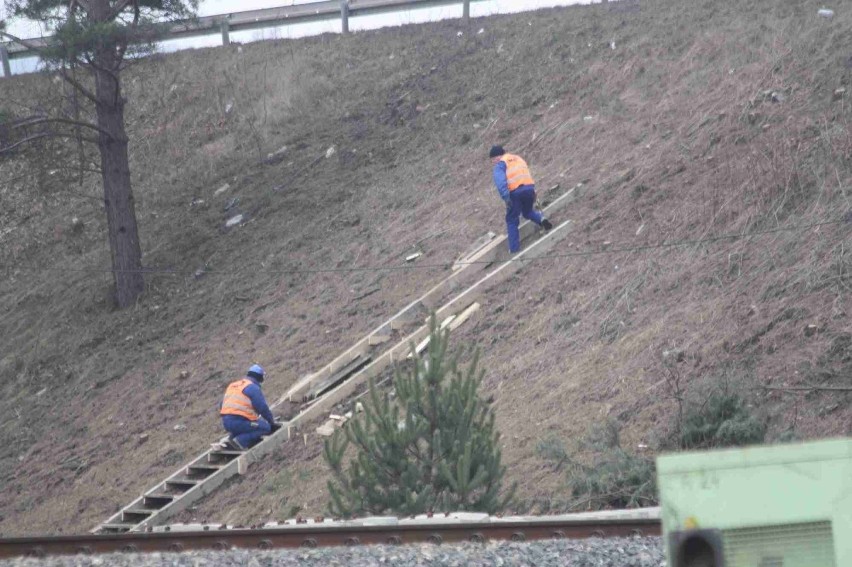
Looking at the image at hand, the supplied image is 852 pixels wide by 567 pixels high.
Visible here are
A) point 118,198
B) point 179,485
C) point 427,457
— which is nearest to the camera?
point 427,457

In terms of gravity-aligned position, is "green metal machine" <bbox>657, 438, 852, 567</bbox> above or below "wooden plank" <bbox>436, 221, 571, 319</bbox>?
below

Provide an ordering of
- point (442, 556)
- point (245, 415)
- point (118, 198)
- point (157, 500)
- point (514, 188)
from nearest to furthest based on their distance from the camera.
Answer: point (442, 556) → point (157, 500) → point (245, 415) → point (514, 188) → point (118, 198)

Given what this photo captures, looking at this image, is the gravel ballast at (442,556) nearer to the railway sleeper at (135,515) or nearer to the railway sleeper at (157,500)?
the railway sleeper at (135,515)

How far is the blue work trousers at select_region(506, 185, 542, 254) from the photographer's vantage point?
17.1 metres

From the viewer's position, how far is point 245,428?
15312 mm

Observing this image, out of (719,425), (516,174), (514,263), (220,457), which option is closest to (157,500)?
(220,457)

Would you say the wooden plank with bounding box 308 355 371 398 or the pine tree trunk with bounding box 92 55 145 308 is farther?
the pine tree trunk with bounding box 92 55 145 308

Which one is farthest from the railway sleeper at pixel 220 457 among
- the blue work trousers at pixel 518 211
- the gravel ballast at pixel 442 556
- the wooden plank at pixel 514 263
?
the gravel ballast at pixel 442 556

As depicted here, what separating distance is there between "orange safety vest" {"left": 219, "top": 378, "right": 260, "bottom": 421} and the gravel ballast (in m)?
6.40

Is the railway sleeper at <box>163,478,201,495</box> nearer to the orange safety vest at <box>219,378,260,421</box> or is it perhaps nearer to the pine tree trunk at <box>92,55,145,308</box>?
the orange safety vest at <box>219,378,260,421</box>

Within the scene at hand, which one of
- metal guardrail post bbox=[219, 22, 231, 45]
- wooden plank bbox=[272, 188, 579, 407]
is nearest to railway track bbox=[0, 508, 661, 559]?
wooden plank bbox=[272, 188, 579, 407]

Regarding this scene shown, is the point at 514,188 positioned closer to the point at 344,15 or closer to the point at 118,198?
the point at 118,198

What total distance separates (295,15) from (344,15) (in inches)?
55.9

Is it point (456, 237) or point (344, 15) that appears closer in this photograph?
point (456, 237)
